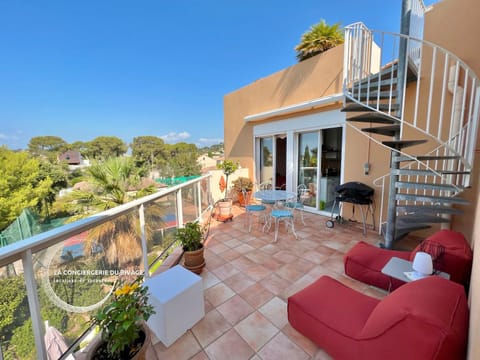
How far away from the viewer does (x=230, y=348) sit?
1562 millimetres

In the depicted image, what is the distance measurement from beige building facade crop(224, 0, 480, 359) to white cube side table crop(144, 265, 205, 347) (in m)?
3.38

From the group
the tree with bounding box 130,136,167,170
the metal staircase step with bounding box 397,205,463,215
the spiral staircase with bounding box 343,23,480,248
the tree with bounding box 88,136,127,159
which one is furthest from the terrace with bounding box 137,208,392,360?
the tree with bounding box 88,136,127,159

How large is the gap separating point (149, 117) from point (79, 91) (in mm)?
8584

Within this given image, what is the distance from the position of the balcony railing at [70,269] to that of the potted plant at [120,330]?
337 millimetres

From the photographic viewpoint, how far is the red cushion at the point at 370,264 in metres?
2.17

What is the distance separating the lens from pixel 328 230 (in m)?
3.95

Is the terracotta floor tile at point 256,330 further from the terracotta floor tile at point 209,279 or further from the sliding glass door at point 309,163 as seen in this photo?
the sliding glass door at point 309,163

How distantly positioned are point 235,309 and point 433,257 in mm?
1987

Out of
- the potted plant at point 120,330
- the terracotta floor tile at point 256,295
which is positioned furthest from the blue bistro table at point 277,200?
the potted plant at point 120,330

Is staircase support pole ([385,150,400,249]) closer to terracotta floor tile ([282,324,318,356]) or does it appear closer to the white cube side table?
terracotta floor tile ([282,324,318,356])

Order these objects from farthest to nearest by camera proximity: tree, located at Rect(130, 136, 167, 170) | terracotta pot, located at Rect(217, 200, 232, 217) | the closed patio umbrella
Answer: tree, located at Rect(130, 136, 167, 170), terracotta pot, located at Rect(217, 200, 232, 217), the closed patio umbrella

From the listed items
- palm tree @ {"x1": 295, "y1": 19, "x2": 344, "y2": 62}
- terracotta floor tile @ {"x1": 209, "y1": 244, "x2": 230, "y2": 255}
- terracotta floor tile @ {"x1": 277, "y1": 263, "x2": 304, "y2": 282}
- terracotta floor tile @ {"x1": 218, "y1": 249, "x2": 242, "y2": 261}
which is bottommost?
terracotta floor tile @ {"x1": 277, "y1": 263, "x2": 304, "y2": 282}

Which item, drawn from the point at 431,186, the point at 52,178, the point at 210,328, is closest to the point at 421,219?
the point at 431,186

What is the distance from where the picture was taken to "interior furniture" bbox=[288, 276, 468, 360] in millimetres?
923
